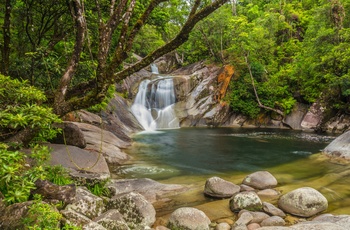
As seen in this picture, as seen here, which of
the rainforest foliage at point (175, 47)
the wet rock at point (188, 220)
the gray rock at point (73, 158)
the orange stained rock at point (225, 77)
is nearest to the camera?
the rainforest foliage at point (175, 47)

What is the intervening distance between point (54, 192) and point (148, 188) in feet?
11.9

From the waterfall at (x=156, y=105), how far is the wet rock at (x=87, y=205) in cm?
1843

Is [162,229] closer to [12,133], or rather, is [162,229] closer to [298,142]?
[12,133]

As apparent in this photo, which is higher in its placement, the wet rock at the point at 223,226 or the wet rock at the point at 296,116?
the wet rock at the point at 296,116

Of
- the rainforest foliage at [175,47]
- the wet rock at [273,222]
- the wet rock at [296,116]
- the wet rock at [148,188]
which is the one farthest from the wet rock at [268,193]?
the wet rock at [296,116]

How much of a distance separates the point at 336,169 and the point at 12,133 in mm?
10315

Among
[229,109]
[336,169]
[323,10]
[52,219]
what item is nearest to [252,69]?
[229,109]

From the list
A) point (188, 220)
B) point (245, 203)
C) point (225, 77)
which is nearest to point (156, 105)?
point (225, 77)

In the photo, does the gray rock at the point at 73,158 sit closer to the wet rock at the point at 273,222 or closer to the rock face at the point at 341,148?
the wet rock at the point at 273,222

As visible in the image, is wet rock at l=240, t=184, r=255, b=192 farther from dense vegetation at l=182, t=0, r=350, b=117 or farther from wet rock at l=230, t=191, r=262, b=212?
dense vegetation at l=182, t=0, r=350, b=117

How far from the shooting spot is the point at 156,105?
26406 millimetres

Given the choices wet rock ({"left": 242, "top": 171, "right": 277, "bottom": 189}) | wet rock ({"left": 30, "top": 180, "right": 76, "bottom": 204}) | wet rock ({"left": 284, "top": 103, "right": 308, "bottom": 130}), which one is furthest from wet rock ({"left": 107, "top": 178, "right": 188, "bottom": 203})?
wet rock ({"left": 284, "top": 103, "right": 308, "bottom": 130})

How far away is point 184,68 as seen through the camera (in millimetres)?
34094

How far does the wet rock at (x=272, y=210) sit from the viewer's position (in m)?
6.16
